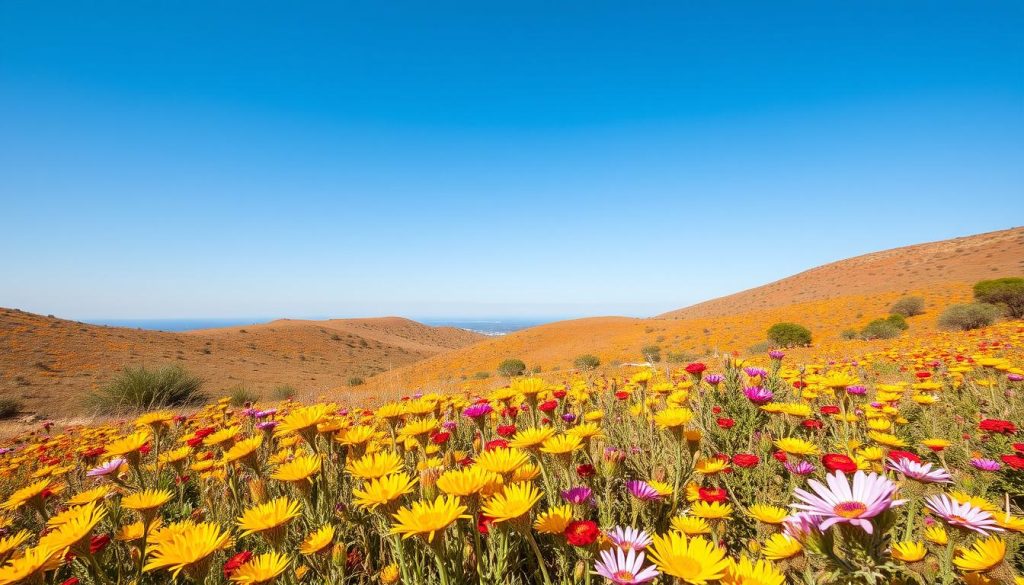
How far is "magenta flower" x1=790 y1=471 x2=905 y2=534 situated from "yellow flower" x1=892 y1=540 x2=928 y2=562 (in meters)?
0.37

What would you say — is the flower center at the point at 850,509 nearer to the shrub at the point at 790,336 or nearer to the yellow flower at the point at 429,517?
the yellow flower at the point at 429,517

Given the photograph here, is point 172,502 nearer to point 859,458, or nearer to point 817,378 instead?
point 859,458

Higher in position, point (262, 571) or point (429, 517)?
point (429, 517)

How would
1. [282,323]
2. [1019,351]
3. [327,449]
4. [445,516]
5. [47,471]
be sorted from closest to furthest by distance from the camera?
[445,516] < [327,449] < [47,471] < [1019,351] < [282,323]

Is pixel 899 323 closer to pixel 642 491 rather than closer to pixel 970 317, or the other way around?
pixel 970 317

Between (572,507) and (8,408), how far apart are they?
2376 cm

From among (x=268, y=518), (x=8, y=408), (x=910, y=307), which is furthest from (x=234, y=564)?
(x=910, y=307)

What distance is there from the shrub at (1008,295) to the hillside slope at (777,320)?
221 centimetres

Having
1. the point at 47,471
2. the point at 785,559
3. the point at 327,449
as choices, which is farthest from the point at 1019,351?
the point at 47,471

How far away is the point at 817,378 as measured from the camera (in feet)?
13.1

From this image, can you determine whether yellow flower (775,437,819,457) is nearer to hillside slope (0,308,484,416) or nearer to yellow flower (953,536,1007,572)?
yellow flower (953,536,1007,572)

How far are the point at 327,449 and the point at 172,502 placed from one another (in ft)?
5.11

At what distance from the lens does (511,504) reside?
4.63 feet

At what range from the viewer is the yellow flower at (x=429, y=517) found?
1.25 m
